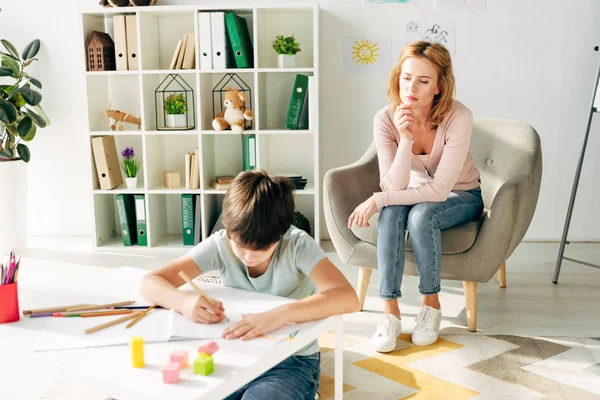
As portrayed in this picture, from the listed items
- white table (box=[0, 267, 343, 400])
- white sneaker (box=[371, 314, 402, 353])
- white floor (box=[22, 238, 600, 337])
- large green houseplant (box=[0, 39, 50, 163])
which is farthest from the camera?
large green houseplant (box=[0, 39, 50, 163])

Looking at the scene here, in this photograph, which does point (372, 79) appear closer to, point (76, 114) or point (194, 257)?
point (76, 114)

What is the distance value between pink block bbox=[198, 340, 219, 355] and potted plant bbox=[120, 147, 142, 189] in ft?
8.30

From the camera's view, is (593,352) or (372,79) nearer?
(593,352)

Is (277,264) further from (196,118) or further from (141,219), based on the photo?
(196,118)

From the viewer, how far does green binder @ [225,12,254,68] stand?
137 inches

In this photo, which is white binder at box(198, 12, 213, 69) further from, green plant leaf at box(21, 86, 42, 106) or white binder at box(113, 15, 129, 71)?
green plant leaf at box(21, 86, 42, 106)

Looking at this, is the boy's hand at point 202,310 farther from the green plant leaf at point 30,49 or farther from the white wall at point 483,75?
the green plant leaf at point 30,49

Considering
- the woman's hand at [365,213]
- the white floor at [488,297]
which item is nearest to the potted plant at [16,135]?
the white floor at [488,297]

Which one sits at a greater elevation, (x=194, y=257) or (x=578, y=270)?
(x=194, y=257)

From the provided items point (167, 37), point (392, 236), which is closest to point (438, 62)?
point (392, 236)

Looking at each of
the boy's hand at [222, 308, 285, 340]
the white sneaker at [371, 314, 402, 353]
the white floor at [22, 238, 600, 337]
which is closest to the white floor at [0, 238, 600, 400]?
the white floor at [22, 238, 600, 337]

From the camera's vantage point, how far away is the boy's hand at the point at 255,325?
1.33m

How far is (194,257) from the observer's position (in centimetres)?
165

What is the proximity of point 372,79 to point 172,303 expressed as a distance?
98.1 inches
